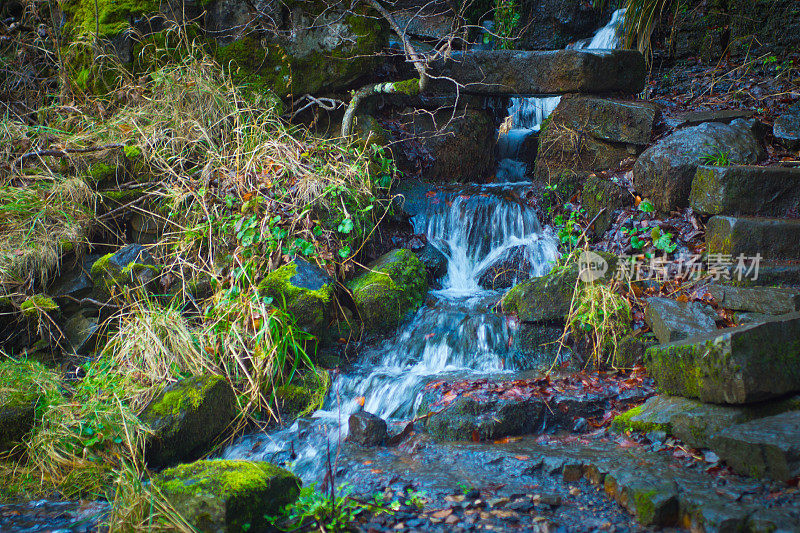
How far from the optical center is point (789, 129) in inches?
200

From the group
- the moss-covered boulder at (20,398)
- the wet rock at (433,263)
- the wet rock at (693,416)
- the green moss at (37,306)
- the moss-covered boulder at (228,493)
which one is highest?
the wet rock at (433,263)

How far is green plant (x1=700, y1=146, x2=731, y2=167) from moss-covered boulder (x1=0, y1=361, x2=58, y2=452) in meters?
5.50

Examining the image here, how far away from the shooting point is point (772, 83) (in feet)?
19.4

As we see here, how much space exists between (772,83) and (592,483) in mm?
5571

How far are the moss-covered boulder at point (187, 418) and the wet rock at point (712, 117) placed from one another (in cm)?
506

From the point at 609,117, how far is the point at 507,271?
2030 mm

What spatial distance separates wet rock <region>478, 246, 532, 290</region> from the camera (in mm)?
5375

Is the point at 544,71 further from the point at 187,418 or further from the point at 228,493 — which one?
the point at 228,493

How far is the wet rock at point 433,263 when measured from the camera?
5.48 m

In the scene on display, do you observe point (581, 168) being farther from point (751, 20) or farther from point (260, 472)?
point (260, 472)

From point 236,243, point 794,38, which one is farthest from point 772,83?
point 236,243

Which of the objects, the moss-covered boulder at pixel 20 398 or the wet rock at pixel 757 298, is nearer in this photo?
the moss-covered boulder at pixel 20 398

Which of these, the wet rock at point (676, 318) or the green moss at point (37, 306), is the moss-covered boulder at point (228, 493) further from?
the wet rock at point (676, 318)

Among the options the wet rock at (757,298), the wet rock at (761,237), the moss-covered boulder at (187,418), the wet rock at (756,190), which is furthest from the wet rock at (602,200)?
the moss-covered boulder at (187,418)
